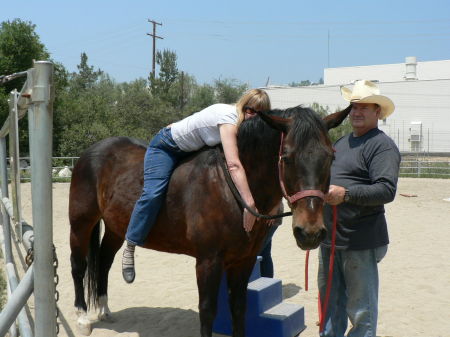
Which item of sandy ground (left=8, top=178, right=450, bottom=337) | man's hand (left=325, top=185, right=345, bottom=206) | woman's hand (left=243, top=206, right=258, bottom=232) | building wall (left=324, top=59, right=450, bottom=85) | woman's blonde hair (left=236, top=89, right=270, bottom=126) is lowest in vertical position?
sandy ground (left=8, top=178, right=450, bottom=337)

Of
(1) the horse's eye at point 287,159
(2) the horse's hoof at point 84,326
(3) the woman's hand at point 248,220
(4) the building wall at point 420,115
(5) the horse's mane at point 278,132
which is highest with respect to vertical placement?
(4) the building wall at point 420,115

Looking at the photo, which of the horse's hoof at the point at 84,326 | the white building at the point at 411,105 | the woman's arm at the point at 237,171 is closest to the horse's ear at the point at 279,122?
the woman's arm at the point at 237,171

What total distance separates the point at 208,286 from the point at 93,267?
1.81 meters

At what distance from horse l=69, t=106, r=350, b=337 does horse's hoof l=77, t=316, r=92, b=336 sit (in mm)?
11

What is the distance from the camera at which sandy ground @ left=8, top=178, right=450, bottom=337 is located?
425 cm

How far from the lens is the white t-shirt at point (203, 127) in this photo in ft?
9.76

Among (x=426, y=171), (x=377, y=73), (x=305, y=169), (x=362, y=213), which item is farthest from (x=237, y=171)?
(x=377, y=73)

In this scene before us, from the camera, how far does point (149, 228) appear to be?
3385mm

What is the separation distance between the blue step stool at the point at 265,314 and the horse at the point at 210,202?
1.46 feet

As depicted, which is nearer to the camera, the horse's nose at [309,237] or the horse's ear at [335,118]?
the horse's nose at [309,237]

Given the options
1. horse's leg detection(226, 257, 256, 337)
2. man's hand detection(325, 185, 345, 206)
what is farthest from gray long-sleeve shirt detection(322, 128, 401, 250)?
horse's leg detection(226, 257, 256, 337)

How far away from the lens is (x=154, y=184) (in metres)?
3.32

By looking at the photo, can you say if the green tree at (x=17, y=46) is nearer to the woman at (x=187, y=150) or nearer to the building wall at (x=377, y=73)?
the woman at (x=187, y=150)

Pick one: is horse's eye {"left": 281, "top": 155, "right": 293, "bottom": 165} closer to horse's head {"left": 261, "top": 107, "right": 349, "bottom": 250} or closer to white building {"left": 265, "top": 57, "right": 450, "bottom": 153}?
horse's head {"left": 261, "top": 107, "right": 349, "bottom": 250}
